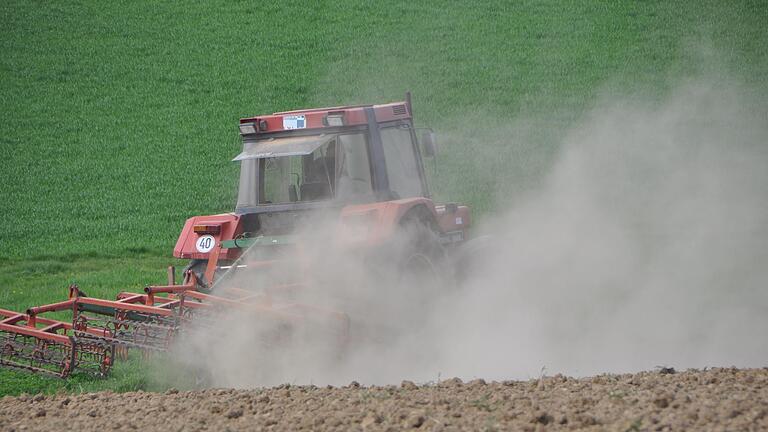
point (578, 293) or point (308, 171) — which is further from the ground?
point (308, 171)

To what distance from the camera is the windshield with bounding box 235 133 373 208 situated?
9.02 metres

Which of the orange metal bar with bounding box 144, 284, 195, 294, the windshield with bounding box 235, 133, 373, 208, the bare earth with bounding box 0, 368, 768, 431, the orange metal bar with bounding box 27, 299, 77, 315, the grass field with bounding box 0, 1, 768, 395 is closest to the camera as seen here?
the bare earth with bounding box 0, 368, 768, 431

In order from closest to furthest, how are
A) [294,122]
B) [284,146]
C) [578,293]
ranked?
1. [284,146]
2. [294,122]
3. [578,293]

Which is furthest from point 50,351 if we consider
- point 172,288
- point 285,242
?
point 285,242

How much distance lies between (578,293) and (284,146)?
3.85 meters

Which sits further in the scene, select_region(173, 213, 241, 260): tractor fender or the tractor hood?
select_region(173, 213, 241, 260): tractor fender

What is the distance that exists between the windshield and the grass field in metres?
4.53

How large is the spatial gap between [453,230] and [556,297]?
1.37m

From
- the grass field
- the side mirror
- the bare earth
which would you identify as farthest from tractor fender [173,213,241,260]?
the grass field

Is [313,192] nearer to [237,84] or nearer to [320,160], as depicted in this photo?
[320,160]

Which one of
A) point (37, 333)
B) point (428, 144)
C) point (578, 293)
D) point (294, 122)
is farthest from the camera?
point (578, 293)

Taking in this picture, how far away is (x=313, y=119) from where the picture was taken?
9.22m

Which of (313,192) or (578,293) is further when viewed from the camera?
(578,293)

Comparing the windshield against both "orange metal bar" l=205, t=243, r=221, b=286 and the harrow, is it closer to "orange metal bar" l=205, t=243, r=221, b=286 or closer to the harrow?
"orange metal bar" l=205, t=243, r=221, b=286
